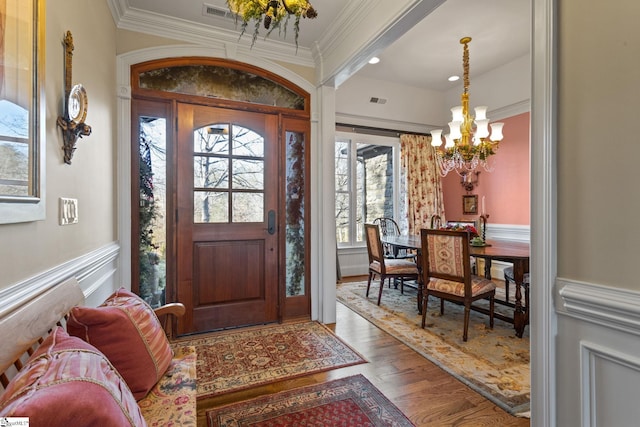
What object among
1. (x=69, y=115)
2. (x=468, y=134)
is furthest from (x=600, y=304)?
(x=468, y=134)

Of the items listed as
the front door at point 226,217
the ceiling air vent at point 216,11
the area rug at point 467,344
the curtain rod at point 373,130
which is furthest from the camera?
the curtain rod at point 373,130

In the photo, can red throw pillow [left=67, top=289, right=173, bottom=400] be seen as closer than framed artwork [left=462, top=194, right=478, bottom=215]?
Yes

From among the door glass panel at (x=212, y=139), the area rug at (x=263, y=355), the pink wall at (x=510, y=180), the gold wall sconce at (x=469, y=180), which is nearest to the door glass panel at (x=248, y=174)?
the door glass panel at (x=212, y=139)

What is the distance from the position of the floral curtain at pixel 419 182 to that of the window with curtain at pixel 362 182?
7.0 inches

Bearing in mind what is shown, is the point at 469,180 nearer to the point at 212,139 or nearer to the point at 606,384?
the point at 212,139

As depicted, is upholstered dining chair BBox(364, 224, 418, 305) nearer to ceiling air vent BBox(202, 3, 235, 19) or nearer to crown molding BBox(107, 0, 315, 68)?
crown molding BBox(107, 0, 315, 68)

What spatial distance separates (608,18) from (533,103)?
0.32 meters

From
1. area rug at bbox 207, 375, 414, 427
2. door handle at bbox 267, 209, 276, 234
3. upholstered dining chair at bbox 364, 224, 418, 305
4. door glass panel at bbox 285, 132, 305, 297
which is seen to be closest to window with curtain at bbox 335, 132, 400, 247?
upholstered dining chair at bbox 364, 224, 418, 305

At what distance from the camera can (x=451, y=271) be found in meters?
2.82

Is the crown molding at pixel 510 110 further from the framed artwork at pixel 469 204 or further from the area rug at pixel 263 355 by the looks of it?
the area rug at pixel 263 355

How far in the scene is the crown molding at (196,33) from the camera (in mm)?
2607

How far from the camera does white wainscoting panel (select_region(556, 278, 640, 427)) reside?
999mm

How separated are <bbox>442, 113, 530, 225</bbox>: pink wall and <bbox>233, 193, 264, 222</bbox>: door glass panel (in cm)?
396

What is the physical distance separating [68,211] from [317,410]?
1.72 meters
